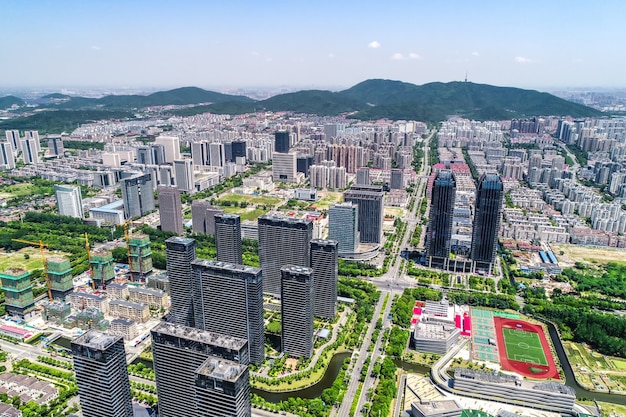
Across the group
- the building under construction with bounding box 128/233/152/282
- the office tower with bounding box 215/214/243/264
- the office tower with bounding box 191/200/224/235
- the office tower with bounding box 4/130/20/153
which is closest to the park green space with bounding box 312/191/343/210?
the office tower with bounding box 191/200/224/235

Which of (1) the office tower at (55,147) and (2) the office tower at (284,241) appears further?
(1) the office tower at (55,147)

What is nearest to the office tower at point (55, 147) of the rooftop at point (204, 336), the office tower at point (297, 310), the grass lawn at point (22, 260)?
the grass lawn at point (22, 260)

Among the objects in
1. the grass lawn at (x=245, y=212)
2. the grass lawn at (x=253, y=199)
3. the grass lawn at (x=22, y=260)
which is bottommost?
the grass lawn at (x=22, y=260)

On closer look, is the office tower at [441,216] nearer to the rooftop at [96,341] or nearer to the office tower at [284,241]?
the office tower at [284,241]

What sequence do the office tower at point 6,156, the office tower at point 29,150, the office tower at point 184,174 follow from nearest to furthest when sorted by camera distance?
1. the office tower at point 184,174
2. the office tower at point 6,156
3. the office tower at point 29,150

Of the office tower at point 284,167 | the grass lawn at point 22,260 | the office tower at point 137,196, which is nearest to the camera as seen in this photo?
the grass lawn at point 22,260

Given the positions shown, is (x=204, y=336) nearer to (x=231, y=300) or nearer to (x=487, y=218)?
(x=231, y=300)

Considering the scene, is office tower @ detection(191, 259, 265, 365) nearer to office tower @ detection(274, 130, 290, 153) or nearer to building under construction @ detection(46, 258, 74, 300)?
building under construction @ detection(46, 258, 74, 300)

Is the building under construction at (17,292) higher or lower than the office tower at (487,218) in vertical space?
lower

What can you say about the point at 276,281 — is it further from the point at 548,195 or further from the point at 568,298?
the point at 548,195
